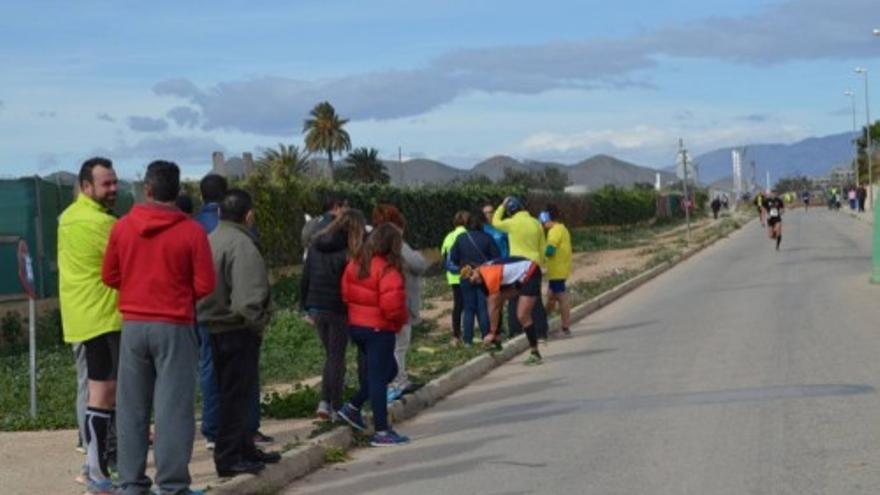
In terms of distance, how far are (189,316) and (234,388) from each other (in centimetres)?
140

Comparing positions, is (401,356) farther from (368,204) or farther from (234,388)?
(368,204)

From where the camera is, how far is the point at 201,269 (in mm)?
7789

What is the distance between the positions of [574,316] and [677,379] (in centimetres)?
862

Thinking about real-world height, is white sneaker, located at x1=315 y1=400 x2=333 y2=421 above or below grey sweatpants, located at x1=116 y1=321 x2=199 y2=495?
below

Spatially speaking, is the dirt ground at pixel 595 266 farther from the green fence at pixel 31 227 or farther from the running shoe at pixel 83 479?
the running shoe at pixel 83 479

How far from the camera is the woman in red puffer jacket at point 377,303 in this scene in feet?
35.0

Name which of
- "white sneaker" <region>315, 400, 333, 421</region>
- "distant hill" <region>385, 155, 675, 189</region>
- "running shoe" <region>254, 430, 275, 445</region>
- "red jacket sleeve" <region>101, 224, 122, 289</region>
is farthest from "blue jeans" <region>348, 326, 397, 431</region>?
"distant hill" <region>385, 155, 675, 189</region>

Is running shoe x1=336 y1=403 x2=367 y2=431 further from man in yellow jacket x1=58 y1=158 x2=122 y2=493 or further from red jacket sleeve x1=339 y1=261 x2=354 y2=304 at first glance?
man in yellow jacket x1=58 y1=158 x2=122 y2=493

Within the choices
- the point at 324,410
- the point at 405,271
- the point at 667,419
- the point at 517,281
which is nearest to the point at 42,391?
the point at 324,410

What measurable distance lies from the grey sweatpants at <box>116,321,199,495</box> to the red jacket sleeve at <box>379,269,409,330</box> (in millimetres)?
2886

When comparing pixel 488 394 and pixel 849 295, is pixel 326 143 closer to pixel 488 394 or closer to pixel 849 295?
pixel 849 295

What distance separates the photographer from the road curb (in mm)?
8852

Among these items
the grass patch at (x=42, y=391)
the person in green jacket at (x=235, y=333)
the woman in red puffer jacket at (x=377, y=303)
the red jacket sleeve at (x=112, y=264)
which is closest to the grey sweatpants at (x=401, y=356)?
the woman in red puffer jacket at (x=377, y=303)

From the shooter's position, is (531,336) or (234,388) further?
(531,336)
